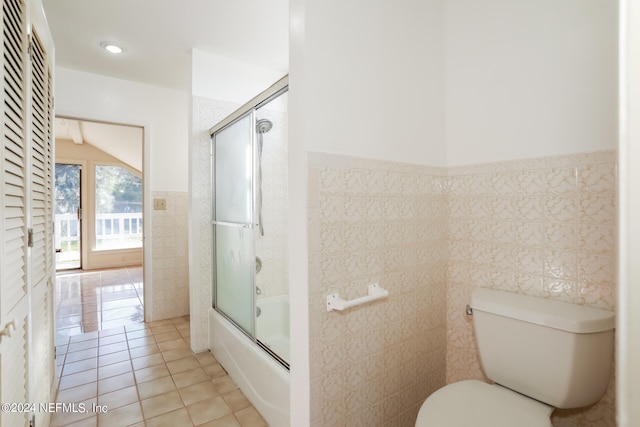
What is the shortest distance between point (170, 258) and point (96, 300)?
1.47 metres

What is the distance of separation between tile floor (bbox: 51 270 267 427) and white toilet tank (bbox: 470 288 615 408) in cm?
127

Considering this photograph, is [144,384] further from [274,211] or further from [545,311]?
[545,311]

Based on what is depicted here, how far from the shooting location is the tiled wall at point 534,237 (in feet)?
3.61

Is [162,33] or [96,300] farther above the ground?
[162,33]

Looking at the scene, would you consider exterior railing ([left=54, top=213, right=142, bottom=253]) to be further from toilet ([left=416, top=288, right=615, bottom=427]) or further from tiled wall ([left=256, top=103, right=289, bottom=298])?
toilet ([left=416, top=288, right=615, bottom=427])

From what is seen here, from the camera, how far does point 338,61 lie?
1.14 meters

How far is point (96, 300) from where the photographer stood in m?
3.83

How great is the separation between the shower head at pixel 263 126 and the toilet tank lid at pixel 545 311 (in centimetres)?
172

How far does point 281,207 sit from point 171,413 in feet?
4.86

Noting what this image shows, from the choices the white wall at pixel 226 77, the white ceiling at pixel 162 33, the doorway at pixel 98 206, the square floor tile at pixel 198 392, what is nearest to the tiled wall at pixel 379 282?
the square floor tile at pixel 198 392

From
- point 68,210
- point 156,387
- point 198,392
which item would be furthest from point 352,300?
point 68,210

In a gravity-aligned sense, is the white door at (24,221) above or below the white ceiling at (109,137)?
below

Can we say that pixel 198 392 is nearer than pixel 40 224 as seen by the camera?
No

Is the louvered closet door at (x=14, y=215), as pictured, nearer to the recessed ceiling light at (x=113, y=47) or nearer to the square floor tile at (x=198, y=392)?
the square floor tile at (x=198, y=392)
